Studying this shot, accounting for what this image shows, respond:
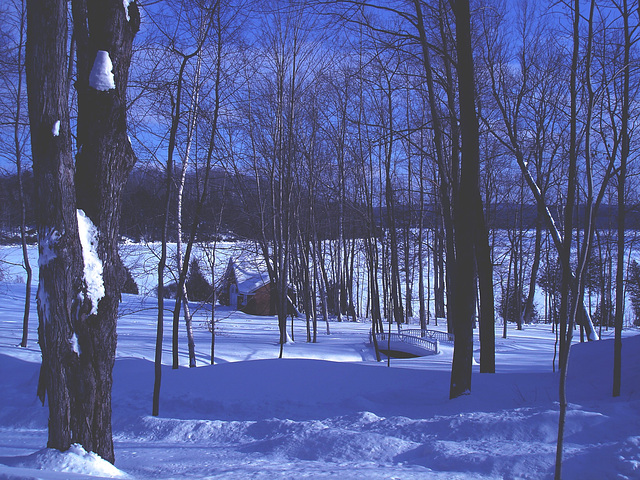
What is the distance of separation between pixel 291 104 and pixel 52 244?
12100mm

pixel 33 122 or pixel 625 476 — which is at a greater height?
pixel 33 122

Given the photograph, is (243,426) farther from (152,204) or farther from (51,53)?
(152,204)

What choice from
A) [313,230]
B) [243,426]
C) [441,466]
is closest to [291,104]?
[313,230]

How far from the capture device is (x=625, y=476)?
9.15 feet

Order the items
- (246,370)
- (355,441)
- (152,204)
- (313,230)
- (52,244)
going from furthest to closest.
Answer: (313,230) < (152,204) < (246,370) < (355,441) < (52,244)

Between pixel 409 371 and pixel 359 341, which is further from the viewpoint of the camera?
pixel 359 341

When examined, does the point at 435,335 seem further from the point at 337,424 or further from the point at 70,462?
the point at 70,462

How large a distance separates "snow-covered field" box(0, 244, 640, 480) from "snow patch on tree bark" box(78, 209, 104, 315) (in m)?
1.09

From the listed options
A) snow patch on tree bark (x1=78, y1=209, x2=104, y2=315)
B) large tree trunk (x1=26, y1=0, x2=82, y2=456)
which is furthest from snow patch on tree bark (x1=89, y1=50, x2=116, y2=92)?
snow patch on tree bark (x1=78, y1=209, x2=104, y2=315)

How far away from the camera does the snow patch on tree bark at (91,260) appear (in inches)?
134

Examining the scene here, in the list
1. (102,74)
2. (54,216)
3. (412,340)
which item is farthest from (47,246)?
(412,340)

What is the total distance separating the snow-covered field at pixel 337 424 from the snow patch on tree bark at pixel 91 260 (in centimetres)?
109

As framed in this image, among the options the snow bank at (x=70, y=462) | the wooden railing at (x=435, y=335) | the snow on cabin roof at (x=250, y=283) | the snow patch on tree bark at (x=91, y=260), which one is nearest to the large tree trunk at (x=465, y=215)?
the snow bank at (x=70, y=462)

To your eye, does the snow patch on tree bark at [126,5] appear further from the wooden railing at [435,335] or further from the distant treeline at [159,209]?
the wooden railing at [435,335]
